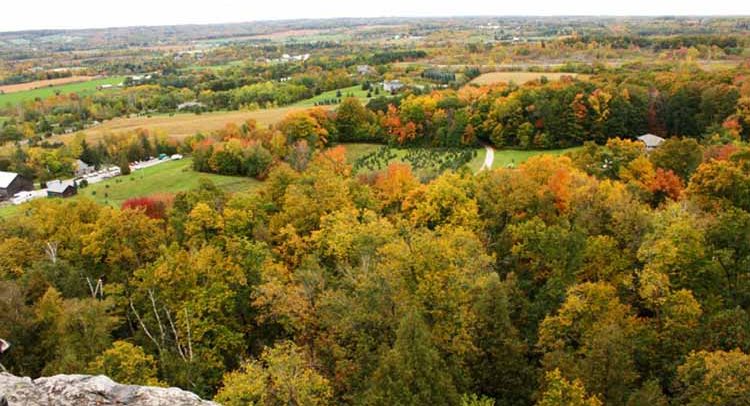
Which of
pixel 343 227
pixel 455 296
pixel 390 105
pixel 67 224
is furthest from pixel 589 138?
pixel 67 224

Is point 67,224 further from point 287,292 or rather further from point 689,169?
point 689,169

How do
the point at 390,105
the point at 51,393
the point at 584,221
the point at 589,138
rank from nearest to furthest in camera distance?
the point at 51,393 < the point at 584,221 < the point at 589,138 < the point at 390,105

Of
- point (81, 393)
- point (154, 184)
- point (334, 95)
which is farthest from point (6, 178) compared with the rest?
point (81, 393)

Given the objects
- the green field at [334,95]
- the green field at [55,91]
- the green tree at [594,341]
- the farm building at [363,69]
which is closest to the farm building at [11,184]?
the green field at [334,95]

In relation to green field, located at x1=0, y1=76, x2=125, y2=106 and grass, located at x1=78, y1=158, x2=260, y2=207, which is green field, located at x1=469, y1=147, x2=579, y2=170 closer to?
grass, located at x1=78, y1=158, x2=260, y2=207

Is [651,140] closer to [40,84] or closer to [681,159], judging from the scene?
[681,159]

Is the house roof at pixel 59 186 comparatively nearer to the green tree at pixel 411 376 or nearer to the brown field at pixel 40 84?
the green tree at pixel 411 376
